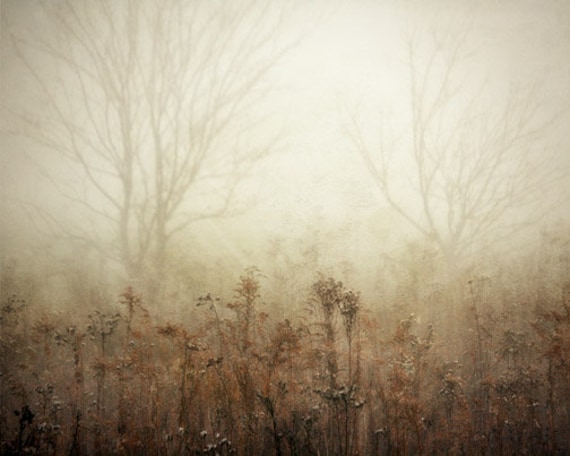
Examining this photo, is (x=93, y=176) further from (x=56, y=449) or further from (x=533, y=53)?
(x=533, y=53)

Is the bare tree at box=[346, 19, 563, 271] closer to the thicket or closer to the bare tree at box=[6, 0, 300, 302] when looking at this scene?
the bare tree at box=[6, 0, 300, 302]

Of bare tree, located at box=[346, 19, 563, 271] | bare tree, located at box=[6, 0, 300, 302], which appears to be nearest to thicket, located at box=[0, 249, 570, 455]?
bare tree, located at box=[6, 0, 300, 302]

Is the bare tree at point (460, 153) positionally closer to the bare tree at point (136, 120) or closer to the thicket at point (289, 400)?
the bare tree at point (136, 120)

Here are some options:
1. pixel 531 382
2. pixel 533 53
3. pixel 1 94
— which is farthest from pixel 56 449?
pixel 533 53

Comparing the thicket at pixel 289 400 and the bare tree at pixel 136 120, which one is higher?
the bare tree at pixel 136 120

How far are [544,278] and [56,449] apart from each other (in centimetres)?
583

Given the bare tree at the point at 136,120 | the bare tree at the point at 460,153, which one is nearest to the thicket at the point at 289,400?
the bare tree at the point at 136,120

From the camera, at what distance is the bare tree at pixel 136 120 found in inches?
224

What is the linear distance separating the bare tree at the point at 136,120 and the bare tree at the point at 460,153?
9.06 ft

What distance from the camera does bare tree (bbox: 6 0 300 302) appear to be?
5684 millimetres

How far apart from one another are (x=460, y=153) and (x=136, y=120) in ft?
19.0

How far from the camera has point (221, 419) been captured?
2.64 m

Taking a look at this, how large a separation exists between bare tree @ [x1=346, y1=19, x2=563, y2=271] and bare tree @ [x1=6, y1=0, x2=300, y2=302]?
2762 mm

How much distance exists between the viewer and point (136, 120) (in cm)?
592
